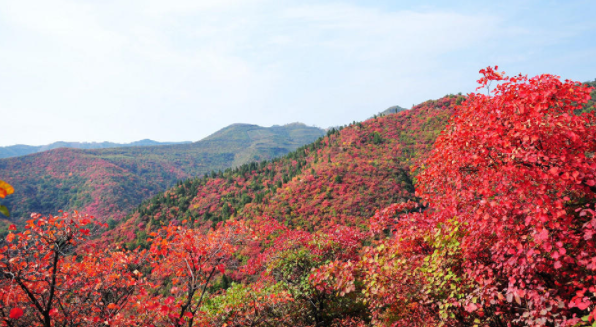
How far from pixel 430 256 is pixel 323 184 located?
3028cm

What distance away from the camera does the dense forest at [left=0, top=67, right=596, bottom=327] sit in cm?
443

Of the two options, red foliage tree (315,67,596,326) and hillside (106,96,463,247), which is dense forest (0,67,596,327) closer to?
red foliage tree (315,67,596,326)

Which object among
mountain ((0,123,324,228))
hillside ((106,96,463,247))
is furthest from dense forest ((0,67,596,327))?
mountain ((0,123,324,228))

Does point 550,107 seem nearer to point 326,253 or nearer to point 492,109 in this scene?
point 492,109

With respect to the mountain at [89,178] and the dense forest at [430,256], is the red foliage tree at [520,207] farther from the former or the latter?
the mountain at [89,178]

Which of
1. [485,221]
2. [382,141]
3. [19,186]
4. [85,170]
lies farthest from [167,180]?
[485,221]

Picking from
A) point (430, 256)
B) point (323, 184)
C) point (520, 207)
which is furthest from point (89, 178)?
point (520, 207)

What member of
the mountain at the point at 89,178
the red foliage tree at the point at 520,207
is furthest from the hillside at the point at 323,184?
the mountain at the point at 89,178

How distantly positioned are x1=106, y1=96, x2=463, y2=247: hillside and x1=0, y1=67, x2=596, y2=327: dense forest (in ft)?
45.1

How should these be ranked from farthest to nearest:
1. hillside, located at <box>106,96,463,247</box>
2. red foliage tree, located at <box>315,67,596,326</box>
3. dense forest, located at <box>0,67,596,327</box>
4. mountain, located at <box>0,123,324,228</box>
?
mountain, located at <box>0,123,324,228</box>, hillside, located at <box>106,96,463,247</box>, dense forest, located at <box>0,67,596,327</box>, red foliage tree, located at <box>315,67,596,326</box>

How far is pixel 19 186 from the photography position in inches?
3253

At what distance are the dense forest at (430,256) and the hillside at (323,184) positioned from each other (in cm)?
1373

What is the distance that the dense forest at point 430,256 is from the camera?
4.43 metres

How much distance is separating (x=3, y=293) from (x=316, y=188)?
31627 millimetres
